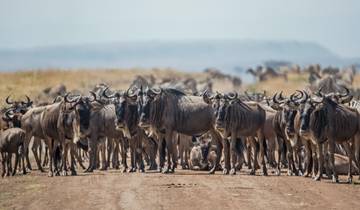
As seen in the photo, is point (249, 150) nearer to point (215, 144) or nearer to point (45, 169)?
point (215, 144)

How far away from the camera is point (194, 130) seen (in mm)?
24547

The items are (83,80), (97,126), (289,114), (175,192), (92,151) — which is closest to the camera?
(175,192)

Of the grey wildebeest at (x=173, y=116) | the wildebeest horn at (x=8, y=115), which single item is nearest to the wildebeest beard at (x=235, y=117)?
the grey wildebeest at (x=173, y=116)

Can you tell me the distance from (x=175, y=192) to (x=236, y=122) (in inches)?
225

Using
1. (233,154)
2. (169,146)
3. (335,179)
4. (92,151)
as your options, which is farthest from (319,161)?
(92,151)

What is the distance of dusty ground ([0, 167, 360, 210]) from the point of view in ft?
53.8

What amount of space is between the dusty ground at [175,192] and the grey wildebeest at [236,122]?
130 cm

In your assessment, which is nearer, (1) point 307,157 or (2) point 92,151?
(1) point 307,157

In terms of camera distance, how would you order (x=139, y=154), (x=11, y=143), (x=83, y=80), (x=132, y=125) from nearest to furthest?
(x=11, y=143)
(x=132, y=125)
(x=139, y=154)
(x=83, y=80)

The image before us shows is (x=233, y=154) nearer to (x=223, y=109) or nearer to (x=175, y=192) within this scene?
(x=223, y=109)

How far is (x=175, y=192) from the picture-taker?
1814 cm

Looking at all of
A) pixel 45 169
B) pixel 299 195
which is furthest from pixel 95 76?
pixel 299 195

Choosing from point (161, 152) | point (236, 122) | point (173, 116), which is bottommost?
point (161, 152)

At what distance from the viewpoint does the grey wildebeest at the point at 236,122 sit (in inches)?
916
